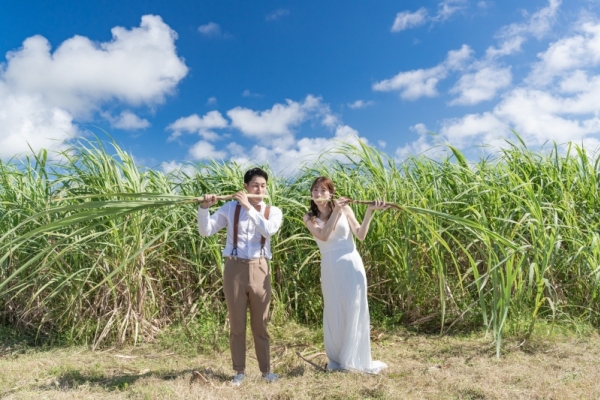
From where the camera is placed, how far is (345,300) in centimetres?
314

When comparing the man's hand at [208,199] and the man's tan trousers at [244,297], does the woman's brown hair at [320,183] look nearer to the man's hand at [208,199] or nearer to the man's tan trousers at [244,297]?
the man's tan trousers at [244,297]

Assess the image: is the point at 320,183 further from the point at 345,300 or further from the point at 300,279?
the point at 300,279

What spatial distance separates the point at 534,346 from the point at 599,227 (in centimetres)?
158

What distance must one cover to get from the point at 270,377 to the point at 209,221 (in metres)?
1.01

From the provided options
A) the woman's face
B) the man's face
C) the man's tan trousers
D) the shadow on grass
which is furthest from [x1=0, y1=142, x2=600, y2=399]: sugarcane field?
the man's face

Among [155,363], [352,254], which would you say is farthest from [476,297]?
[155,363]

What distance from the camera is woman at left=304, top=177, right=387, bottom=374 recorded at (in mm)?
3098

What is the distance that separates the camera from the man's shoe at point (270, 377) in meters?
3.05

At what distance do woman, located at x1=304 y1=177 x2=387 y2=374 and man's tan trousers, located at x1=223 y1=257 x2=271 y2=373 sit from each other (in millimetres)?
401

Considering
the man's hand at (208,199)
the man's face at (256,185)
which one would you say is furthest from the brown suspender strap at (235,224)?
the man's hand at (208,199)

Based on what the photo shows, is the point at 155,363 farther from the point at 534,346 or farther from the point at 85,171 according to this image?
the point at 534,346

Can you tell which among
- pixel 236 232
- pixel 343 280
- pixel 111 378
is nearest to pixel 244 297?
pixel 236 232

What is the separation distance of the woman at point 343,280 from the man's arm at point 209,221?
1.64 ft

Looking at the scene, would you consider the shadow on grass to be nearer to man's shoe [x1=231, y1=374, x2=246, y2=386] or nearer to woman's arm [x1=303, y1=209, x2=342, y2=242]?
man's shoe [x1=231, y1=374, x2=246, y2=386]
